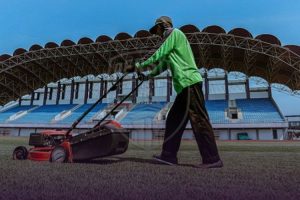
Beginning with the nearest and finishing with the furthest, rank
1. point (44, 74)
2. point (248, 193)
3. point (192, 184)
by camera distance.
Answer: point (248, 193) < point (192, 184) < point (44, 74)

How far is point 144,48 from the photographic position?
69.7ft

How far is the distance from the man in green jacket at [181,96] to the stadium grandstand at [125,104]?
54.3 ft

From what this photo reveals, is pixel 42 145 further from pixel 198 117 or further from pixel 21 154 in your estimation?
pixel 198 117

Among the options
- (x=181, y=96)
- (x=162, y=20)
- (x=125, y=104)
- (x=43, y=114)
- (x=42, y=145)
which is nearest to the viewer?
(x=181, y=96)

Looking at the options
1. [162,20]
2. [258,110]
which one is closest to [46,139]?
[162,20]

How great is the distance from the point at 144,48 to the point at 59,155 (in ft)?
60.0

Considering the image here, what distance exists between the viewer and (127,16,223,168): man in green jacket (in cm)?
330

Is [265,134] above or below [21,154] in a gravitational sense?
above

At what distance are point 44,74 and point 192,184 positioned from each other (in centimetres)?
3993

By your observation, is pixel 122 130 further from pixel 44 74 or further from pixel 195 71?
pixel 44 74

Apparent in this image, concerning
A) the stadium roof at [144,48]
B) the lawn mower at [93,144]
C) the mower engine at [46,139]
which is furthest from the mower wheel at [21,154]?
the stadium roof at [144,48]

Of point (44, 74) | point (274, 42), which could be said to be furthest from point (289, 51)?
point (44, 74)

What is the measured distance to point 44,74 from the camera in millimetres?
38156

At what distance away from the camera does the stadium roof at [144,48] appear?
25109 millimetres
